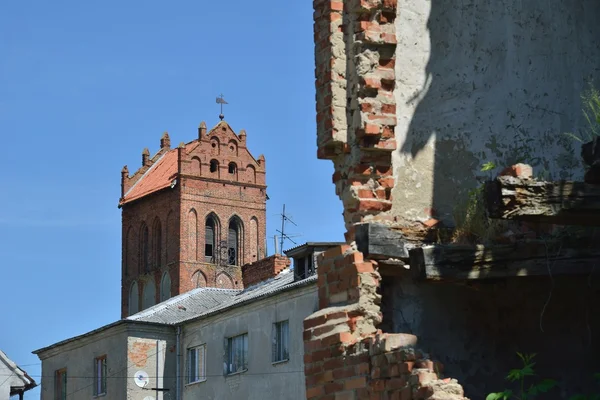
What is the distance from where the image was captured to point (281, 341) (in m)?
30.7

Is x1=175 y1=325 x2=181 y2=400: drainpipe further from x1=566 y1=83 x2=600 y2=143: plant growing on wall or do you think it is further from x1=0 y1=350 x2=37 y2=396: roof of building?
x1=566 y1=83 x2=600 y2=143: plant growing on wall

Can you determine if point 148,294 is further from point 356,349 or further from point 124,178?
point 356,349

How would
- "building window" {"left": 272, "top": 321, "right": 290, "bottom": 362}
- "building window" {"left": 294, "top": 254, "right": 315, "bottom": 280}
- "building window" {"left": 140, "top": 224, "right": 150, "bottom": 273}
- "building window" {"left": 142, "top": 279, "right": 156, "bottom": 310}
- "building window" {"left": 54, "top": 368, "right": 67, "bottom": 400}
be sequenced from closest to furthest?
1. "building window" {"left": 272, "top": 321, "right": 290, "bottom": 362}
2. "building window" {"left": 294, "top": 254, "right": 315, "bottom": 280}
3. "building window" {"left": 54, "top": 368, "right": 67, "bottom": 400}
4. "building window" {"left": 142, "top": 279, "right": 156, "bottom": 310}
5. "building window" {"left": 140, "top": 224, "right": 150, "bottom": 273}

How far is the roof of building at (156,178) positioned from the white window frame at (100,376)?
127 feet

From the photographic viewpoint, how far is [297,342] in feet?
97.6

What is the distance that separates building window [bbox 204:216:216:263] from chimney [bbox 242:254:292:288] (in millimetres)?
25050

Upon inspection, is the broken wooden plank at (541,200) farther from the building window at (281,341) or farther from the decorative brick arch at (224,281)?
the decorative brick arch at (224,281)

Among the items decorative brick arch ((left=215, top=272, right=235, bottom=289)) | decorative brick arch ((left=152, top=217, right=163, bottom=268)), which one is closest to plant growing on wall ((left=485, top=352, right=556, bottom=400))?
decorative brick arch ((left=215, top=272, right=235, bottom=289))

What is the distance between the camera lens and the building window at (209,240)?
74.9m

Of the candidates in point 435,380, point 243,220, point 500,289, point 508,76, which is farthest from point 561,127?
point 243,220

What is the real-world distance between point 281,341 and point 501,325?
75.8ft

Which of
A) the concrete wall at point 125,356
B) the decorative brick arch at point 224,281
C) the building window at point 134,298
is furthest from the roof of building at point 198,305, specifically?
the building window at point 134,298

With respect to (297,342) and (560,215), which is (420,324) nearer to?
(560,215)

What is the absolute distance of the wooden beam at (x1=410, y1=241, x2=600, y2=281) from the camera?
739 cm
